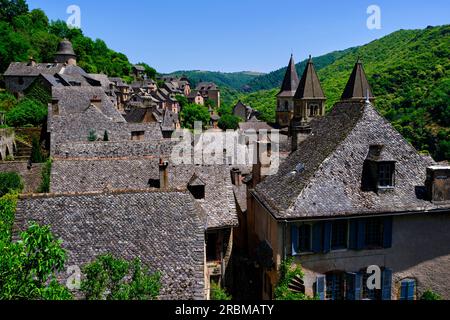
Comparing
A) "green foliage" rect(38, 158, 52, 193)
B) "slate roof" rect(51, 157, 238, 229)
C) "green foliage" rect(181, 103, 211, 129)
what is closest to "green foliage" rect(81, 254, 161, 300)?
"slate roof" rect(51, 157, 238, 229)

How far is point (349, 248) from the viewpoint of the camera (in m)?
18.5

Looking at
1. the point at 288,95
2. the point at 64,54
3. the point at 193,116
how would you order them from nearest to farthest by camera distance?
the point at 288,95, the point at 64,54, the point at 193,116

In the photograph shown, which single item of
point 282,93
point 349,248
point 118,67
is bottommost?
point 349,248

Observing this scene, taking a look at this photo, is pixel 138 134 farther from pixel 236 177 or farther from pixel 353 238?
pixel 353 238

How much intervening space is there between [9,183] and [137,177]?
1016 cm

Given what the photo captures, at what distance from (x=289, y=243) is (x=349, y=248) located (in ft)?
8.86

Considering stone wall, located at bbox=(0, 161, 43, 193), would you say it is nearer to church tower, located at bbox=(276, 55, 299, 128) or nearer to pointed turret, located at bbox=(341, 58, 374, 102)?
pointed turret, located at bbox=(341, 58, 374, 102)

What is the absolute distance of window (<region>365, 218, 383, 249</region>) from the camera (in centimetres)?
1875

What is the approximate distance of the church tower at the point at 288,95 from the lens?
265ft

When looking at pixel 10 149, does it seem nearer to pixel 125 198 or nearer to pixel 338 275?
pixel 125 198

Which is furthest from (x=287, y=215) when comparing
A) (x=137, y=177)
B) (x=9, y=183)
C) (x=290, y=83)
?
(x=290, y=83)

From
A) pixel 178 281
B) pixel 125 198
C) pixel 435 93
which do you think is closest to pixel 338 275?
pixel 178 281

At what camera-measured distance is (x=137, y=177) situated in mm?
24953

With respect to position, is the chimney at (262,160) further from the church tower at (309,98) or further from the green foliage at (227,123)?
the green foliage at (227,123)
